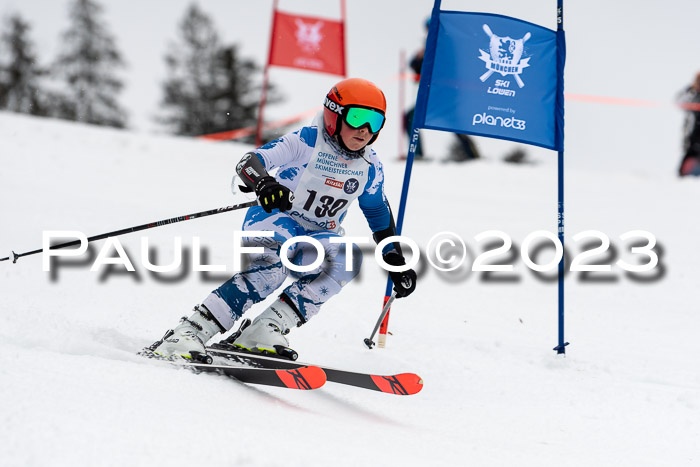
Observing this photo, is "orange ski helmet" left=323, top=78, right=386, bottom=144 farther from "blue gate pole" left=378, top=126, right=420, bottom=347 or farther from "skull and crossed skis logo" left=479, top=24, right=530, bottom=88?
"skull and crossed skis logo" left=479, top=24, right=530, bottom=88

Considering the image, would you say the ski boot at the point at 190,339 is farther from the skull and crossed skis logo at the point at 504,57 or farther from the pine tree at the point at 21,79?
the pine tree at the point at 21,79

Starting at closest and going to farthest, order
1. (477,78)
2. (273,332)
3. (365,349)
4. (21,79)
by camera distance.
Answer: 1. (273,332)
2. (365,349)
3. (477,78)
4. (21,79)

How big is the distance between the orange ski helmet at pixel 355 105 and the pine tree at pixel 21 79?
107 feet

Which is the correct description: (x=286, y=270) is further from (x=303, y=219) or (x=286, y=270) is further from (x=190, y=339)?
(x=190, y=339)

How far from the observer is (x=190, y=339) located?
3463 millimetres

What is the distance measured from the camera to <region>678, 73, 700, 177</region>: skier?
11531 mm

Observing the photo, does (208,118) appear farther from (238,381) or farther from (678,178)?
(238,381)

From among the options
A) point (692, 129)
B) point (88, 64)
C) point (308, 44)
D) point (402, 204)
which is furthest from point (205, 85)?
point (402, 204)

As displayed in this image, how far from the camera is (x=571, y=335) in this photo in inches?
221

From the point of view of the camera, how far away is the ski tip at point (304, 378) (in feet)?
10.2

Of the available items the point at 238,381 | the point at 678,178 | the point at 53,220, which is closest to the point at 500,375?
the point at 238,381

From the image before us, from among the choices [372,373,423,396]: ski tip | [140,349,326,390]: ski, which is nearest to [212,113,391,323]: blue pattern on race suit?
[140,349,326,390]: ski

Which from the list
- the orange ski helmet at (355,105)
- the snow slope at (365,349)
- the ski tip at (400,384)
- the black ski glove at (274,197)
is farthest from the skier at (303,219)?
the ski tip at (400,384)

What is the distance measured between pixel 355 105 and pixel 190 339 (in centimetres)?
146
